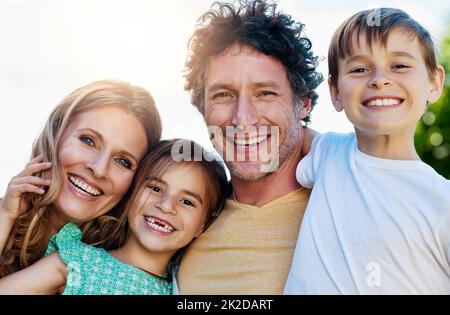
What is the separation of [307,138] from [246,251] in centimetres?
79

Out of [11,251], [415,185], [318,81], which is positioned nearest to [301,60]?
[318,81]

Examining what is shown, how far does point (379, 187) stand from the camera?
8.36 feet

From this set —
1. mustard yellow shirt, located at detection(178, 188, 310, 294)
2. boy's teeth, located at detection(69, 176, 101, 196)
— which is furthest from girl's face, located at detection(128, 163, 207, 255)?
boy's teeth, located at detection(69, 176, 101, 196)

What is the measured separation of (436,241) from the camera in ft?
7.61

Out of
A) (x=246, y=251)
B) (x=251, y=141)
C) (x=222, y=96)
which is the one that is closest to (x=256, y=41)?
(x=222, y=96)

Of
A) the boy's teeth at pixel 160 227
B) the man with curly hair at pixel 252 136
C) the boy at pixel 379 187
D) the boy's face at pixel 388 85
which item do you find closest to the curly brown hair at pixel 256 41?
the man with curly hair at pixel 252 136

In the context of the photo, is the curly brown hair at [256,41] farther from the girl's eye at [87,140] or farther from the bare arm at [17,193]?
the bare arm at [17,193]

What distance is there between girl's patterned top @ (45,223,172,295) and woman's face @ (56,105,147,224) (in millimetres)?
161

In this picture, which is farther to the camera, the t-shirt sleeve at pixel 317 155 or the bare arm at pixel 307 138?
the bare arm at pixel 307 138

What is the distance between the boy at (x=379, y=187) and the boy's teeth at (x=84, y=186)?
1.13 meters

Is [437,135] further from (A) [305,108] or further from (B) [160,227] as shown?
(B) [160,227]

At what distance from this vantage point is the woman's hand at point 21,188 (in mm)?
2957

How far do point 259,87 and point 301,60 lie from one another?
1.25 feet

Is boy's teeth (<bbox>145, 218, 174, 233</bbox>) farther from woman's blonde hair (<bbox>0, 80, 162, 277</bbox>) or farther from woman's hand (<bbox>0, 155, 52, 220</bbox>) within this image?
woman's hand (<bbox>0, 155, 52, 220</bbox>)
